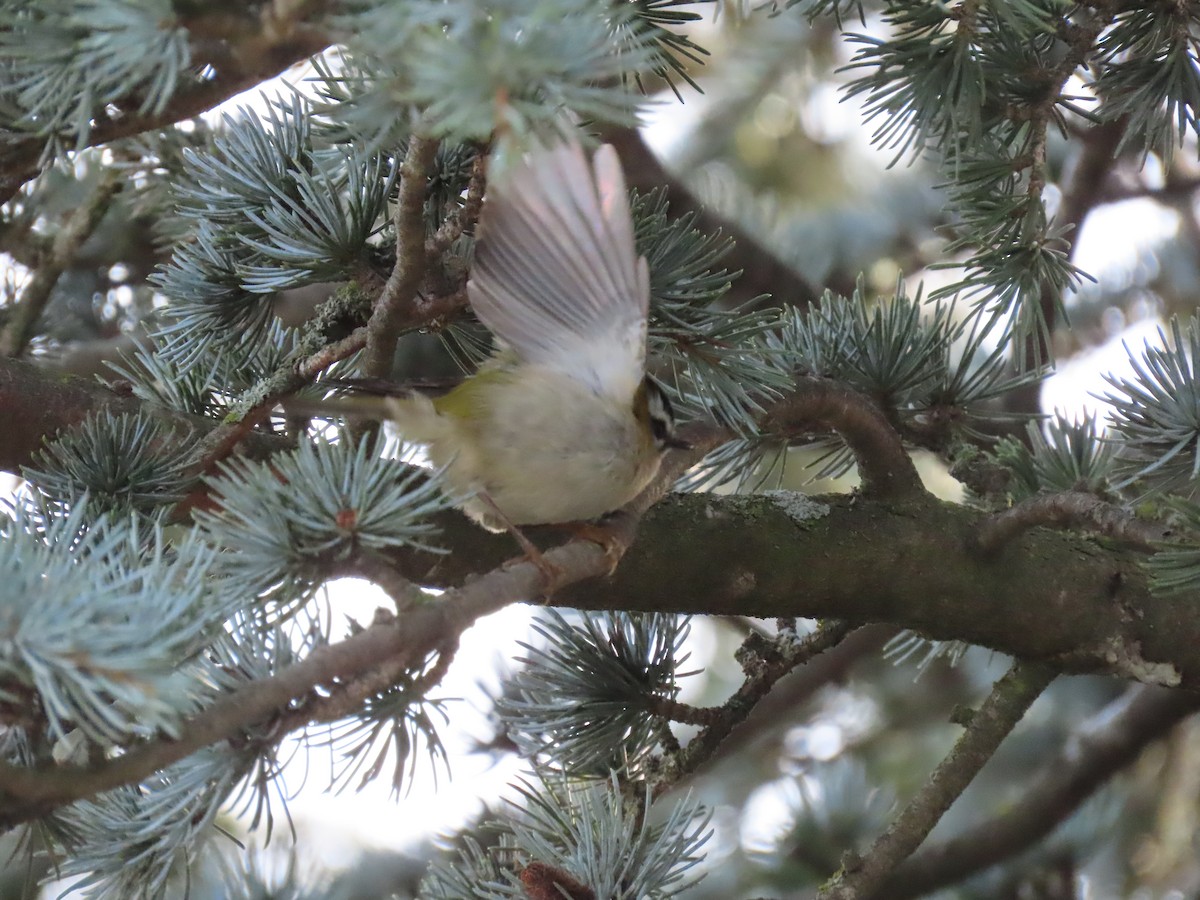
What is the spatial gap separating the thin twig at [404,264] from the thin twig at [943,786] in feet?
2.59

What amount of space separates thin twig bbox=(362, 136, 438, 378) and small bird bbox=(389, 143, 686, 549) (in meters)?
0.07

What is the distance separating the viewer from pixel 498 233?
1.17 m

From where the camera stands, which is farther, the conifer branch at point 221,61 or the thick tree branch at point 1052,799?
the thick tree branch at point 1052,799

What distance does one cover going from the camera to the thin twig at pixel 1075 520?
1305 mm

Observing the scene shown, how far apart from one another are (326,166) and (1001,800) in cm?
222

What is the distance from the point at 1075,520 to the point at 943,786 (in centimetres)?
37

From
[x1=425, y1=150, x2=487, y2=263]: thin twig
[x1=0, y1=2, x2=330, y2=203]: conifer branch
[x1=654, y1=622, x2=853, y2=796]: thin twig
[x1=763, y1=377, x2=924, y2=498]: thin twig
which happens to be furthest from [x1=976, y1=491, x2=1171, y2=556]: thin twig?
[x1=0, y1=2, x2=330, y2=203]: conifer branch

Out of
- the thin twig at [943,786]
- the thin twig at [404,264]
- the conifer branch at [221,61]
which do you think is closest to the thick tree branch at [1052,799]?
the thin twig at [943,786]

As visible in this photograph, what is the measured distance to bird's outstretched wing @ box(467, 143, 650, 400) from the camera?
1.15 m

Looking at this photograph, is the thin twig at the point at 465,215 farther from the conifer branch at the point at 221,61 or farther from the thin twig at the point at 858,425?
the thin twig at the point at 858,425

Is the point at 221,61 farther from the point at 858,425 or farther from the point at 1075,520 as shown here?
the point at 1075,520

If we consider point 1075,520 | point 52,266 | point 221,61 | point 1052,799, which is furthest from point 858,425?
point 52,266

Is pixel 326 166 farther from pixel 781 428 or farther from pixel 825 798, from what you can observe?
pixel 825 798

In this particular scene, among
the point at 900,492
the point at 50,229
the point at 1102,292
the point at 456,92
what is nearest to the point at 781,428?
the point at 900,492
